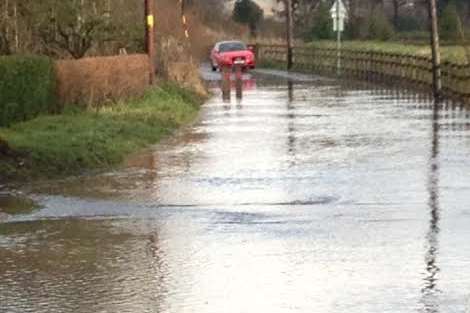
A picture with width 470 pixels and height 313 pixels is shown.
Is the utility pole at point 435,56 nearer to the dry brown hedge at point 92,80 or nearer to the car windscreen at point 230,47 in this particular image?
the dry brown hedge at point 92,80

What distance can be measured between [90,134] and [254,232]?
8217 mm

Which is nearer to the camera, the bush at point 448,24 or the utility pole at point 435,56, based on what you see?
the utility pole at point 435,56

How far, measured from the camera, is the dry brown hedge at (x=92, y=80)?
25047 millimetres

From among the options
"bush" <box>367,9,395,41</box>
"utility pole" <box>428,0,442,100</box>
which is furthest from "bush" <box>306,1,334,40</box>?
"utility pole" <box>428,0,442,100</box>

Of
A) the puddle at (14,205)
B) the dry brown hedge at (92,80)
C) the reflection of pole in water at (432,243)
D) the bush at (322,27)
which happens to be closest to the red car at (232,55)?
the bush at (322,27)

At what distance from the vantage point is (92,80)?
2536cm

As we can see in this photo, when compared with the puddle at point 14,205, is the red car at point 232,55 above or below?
below

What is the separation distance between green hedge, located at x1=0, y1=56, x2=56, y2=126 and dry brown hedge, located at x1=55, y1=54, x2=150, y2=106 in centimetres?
77

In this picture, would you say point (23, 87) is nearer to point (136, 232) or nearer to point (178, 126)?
point (178, 126)

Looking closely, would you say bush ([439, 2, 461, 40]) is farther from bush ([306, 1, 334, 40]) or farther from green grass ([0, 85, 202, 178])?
green grass ([0, 85, 202, 178])

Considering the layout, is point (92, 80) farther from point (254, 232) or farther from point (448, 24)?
point (448, 24)

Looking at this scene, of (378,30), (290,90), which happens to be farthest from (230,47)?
(290,90)

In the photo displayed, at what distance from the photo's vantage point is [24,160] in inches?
630

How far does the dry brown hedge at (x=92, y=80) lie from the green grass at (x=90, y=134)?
1.46ft
